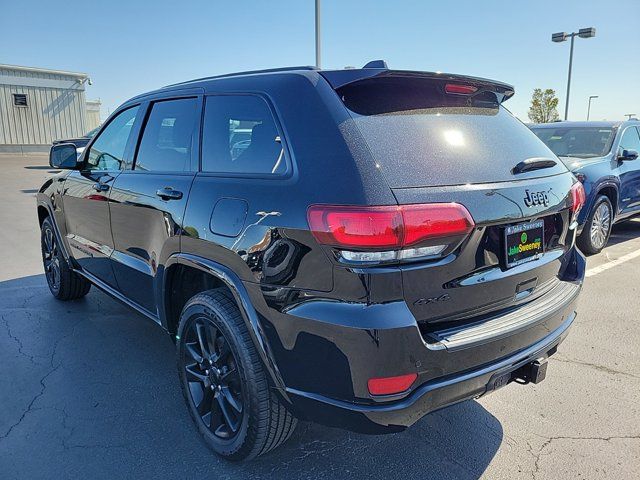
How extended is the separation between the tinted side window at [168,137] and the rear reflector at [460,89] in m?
1.42

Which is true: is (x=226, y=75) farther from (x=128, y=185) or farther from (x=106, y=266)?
(x=106, y=266)

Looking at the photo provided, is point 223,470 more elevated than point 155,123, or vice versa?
point 155,123

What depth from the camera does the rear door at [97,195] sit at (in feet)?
11.7

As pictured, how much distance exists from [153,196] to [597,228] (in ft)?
19.4

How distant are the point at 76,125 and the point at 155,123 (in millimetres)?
27886

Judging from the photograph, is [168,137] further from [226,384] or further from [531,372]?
[531,372]

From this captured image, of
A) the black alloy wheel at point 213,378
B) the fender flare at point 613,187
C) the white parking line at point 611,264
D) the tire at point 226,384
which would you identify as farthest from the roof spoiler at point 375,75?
the fender flare at point 613,187

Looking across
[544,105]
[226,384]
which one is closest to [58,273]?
[226,384]

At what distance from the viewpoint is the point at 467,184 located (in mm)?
2061

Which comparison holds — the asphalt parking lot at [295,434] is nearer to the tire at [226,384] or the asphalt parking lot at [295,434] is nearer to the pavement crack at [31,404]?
the pavement crack at [31,404]

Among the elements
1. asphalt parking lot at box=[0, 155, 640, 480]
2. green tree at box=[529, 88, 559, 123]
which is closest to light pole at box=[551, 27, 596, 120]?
green tree at box=[529, 88, 559, 123]

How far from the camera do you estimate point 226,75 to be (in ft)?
9.39

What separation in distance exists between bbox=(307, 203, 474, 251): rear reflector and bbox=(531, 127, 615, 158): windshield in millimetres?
6017

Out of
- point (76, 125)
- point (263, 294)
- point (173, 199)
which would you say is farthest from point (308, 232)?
point (76, 125)
